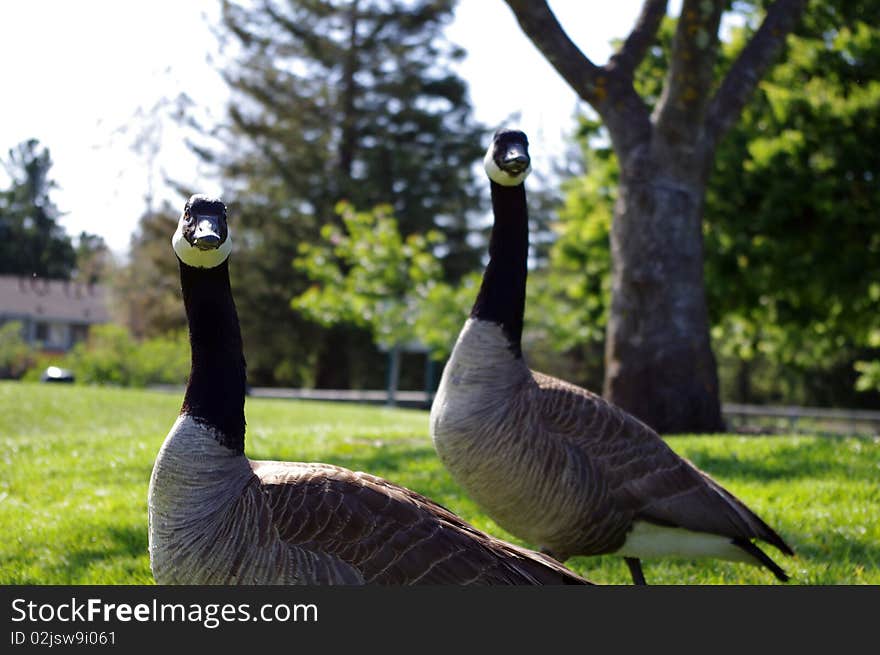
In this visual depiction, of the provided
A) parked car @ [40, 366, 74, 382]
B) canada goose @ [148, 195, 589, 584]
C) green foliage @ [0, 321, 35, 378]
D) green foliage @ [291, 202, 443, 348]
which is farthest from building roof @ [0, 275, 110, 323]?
canada goose @ [148, 195, 589, 584]

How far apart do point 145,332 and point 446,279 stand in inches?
609

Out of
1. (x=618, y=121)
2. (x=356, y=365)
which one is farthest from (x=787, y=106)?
(x=356, y=365)

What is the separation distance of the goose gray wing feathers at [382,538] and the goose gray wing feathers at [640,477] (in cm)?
125

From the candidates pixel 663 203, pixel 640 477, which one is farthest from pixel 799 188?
pixel 640 477

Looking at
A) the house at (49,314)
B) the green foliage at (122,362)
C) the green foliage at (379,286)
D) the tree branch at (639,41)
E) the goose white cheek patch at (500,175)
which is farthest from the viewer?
the house at (49,314)

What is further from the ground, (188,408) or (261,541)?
(188,408)

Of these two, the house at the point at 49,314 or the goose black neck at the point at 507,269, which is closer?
the goose black neck at the point at 507,269

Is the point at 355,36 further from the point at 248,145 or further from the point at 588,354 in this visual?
the point at 588,354

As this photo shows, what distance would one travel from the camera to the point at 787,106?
764 inches

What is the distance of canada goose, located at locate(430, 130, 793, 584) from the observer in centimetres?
458

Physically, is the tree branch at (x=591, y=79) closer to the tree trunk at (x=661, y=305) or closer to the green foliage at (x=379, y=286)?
the tree trunk at (x=661, y=305)

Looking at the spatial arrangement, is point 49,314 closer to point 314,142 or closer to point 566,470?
point 314,142

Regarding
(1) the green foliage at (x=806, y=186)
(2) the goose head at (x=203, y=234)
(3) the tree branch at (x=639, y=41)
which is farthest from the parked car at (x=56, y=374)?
(2) the goose head at (x=203, y=234)

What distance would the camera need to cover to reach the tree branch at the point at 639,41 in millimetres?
11273
